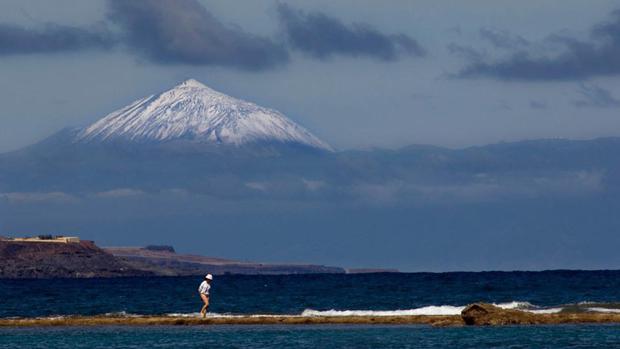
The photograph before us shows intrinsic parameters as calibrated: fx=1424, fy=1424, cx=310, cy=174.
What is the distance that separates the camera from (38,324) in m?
74.4

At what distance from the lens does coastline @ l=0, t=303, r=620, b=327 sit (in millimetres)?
66500

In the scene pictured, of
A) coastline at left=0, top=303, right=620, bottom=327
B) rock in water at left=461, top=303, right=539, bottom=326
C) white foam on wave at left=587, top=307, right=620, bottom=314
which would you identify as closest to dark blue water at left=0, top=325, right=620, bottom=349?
rock in water at left=461, top=303, right=539, bottom=326

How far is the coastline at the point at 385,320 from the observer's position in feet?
218

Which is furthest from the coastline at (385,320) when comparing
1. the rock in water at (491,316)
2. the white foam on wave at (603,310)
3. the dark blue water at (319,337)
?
the white foam on wave at (603,310)

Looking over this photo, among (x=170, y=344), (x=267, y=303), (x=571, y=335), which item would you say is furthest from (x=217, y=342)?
(x=267, y=303)

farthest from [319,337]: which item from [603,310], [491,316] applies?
[603,310]

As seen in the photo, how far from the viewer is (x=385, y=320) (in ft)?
232

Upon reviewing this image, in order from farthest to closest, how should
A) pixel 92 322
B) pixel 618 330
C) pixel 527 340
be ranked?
pixel 92 322 → pixel 618 330 → pixel 527 340

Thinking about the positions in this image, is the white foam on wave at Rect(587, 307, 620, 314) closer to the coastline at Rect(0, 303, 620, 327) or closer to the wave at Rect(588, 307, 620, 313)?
the wave at Rect(588, 307, 620, 313)

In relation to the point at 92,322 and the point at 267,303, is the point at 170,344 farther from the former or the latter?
the point at 267,303

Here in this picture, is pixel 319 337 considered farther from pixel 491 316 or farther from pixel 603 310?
pixel 603 310

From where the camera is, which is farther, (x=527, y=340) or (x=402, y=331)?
(x=402, y=331)

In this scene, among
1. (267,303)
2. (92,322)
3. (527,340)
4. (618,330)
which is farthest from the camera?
(267,303)

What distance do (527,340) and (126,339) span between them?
1782cm
